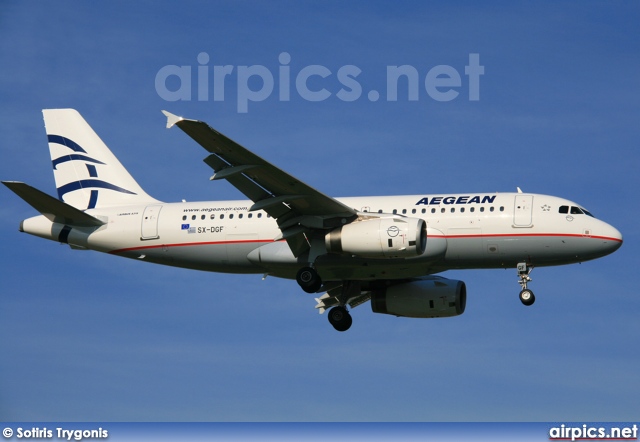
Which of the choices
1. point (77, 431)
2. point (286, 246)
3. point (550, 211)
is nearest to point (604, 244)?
point (550, 211)

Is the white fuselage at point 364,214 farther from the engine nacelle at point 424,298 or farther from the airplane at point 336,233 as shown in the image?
the engine nacelle at point 424,298

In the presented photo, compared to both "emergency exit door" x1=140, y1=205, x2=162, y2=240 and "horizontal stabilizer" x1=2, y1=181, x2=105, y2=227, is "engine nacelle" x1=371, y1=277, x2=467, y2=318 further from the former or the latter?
"horizontal stabilizer" x1=2, y1=181, x2=105, y2=227

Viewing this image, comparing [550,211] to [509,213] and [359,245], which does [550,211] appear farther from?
[359,245]

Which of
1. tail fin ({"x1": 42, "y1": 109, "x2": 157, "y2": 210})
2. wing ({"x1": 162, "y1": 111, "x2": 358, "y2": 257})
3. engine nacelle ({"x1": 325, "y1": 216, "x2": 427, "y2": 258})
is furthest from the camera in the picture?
tail fin ({"x1": 42, "y1": 109, "x2": 157, "y2": 210})

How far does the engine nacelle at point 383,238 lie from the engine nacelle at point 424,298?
6.59 metres

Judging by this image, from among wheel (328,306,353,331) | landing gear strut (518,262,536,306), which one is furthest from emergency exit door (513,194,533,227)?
wheel (328,306,353,331)

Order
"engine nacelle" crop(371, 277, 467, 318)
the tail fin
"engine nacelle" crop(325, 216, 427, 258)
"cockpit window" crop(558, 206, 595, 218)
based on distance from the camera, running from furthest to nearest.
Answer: the tail fin, "engine nacelle" crop(371, 277, 467, 318), "cockpit window" crop(558, 206, 595, 218), "engine nacelle" crop(325, 216, 427, 258)

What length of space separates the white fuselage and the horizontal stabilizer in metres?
0.29

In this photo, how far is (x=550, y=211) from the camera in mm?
53125

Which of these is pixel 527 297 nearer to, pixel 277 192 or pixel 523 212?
pixel 523 212

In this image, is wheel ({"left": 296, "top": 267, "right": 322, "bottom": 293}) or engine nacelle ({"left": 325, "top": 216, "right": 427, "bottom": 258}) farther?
wheel ({"left": 296, "top": 267, "right": 322, "bottom": 293})

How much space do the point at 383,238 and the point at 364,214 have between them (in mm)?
1716

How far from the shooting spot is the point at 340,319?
190ft

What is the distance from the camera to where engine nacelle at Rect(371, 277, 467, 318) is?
58.5 m
